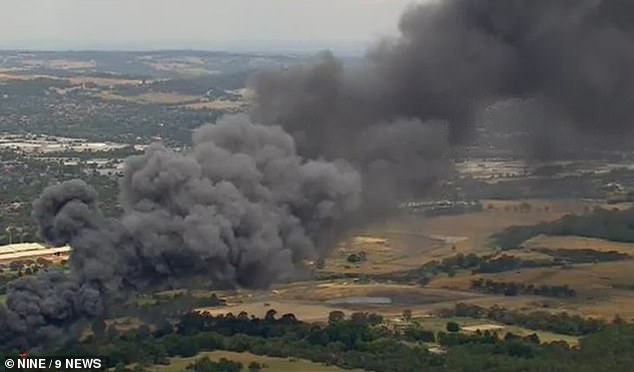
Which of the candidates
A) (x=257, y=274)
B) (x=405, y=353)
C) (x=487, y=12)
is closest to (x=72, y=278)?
(x=257, y=274)

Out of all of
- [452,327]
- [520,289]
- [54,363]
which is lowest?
[520,289]

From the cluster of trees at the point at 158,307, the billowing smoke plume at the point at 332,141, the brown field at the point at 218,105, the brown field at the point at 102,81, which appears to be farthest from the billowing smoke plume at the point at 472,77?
the brown field at the point at 102,81

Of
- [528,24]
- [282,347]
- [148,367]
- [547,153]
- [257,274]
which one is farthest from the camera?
[547,153]

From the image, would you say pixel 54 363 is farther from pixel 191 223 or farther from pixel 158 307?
pixel 191 223

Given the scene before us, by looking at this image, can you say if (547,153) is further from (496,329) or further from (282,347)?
(282,347)

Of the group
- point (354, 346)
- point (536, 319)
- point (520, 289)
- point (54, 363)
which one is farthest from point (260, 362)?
point (520, 289)

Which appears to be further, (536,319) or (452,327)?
(536,319)

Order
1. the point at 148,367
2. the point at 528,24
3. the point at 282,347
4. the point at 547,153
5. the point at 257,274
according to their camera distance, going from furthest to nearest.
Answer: the point at 547,153 → the point at 528,24 → the point at 257,274 → the point at 282,347 → the point at 148,367
